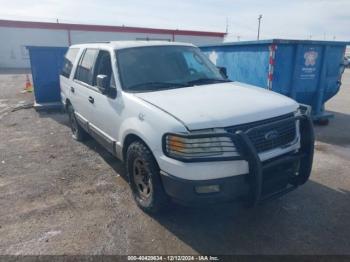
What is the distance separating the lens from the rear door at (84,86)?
4653 millimetres

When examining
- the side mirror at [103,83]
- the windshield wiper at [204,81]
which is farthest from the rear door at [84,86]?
the windshield wiper at [204,81]

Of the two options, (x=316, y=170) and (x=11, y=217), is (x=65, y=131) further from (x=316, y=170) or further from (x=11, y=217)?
(x=316, y=170)

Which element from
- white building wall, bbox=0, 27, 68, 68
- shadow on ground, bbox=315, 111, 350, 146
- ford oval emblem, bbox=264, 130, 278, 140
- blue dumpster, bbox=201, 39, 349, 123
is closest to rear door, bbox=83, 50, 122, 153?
ford oval emblem, bbox=264, 130, 278, 140

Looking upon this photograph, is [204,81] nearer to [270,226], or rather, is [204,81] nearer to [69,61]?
[270,226]

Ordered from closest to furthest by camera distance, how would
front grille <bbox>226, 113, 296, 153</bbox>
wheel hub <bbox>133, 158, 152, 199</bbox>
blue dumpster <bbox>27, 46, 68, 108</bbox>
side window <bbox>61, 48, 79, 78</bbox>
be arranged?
front grille <bbox>226, 113, 296, 153</bbox> → wheel hub <bbox>133, 158, 152, 199</bbox> → side window <bbox>61, 48, 79, 78</bbox> → blue dumpster <bbox>27, 46, 68, 108</bbox>

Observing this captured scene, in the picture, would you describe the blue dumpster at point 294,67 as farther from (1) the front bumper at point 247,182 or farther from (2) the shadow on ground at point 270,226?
(1) the front bumper at point 247,182

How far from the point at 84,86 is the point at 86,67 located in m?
0.34

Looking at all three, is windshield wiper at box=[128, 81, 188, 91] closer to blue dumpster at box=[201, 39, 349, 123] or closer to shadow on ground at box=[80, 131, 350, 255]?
shadow on ground at box=[80, 131, 350, 255]

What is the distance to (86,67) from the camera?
16.0 ft

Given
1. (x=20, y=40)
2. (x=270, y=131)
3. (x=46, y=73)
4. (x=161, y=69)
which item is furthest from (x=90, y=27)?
(x=270, y=131)

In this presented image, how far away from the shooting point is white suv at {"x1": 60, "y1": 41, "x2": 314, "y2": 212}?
2646 mm

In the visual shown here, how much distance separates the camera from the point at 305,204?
12.1ft

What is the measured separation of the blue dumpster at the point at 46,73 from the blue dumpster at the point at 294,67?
5.36 m

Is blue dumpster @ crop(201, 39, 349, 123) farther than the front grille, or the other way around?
blue dumpster @ crop(201, 39, 349, 123)
